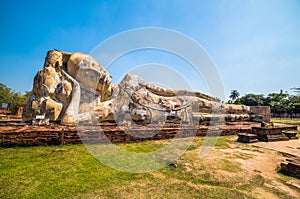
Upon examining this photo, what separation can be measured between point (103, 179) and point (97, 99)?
220 inches

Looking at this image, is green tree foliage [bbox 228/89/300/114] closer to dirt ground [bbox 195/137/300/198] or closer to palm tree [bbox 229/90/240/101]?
palm tree [bbox 229/90/240/101]

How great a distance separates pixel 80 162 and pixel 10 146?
2011mm

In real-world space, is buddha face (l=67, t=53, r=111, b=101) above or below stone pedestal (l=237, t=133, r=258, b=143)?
above

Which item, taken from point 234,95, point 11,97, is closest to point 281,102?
point 234,95

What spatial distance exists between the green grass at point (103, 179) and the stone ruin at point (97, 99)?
2948 millimetres

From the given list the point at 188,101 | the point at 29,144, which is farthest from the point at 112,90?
the point at 29,144

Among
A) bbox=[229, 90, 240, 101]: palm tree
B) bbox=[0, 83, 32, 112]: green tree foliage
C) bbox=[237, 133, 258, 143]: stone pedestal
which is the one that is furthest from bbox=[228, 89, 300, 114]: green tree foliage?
bbox=[0, 83, 32, 112]: green tree foliage

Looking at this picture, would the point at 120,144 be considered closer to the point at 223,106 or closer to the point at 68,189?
the point at 68,189

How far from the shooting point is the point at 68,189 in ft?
6.76

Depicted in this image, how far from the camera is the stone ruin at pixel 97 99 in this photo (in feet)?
20.2

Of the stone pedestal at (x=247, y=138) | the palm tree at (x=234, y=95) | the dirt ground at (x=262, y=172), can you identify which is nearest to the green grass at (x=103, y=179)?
the dirt ground at (x=262, y=172)

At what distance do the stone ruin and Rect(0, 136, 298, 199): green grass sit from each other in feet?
9.67

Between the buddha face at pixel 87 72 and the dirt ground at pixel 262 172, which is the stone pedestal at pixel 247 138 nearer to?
the dirt ground at pixel 262 172

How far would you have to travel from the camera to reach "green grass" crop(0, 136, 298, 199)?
203 centimetres
